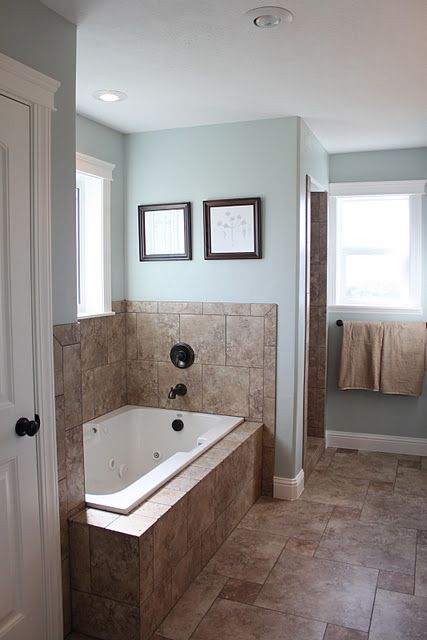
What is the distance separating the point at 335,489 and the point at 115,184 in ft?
8.62

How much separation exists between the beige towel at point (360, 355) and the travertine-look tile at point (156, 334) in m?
1.57

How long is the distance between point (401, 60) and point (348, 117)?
0.95 meters

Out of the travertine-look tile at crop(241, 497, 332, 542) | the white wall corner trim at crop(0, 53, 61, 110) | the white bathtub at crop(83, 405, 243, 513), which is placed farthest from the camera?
the white bathtub at crop(83, 405, 243, 513)

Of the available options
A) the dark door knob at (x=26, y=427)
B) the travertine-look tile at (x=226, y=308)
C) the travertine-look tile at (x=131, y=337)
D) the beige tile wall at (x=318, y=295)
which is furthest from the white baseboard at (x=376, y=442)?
the dark door knob at (x=26, y=427)

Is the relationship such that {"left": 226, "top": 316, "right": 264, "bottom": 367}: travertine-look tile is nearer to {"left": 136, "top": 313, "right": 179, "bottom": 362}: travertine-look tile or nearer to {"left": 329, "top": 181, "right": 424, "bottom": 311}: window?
{"left": 136, "top": 313, "right": 179, "bottom": 362}: travertine-look tile

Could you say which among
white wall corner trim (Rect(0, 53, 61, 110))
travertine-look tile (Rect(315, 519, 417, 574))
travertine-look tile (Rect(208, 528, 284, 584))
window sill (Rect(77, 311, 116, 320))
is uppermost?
white wall corner trim (Rect(0, 53, 61, 110))

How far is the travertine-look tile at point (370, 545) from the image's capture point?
304 cm

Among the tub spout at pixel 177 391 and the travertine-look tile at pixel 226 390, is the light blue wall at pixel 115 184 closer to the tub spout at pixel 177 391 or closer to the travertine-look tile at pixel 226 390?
the tub spout at pixel 177 391

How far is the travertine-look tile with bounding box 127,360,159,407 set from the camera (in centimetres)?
418

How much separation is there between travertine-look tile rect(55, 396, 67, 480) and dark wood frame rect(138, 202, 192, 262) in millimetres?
1867

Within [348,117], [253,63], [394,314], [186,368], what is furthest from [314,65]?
[394,314]

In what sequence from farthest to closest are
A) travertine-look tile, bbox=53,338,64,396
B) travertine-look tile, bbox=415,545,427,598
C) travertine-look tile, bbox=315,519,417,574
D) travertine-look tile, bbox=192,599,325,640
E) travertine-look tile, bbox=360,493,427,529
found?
1. travertine-look tile, bbox=360,493,427,529
2. travertine-look tile, bbox=315,519,417,574
3. travertine-look tile, bbox=415,545,427,598
4. travertine-look tile, bbox=192,599,325,640
5. travertine-look tile, bbox=53,338,64,396

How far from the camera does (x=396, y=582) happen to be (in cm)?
284

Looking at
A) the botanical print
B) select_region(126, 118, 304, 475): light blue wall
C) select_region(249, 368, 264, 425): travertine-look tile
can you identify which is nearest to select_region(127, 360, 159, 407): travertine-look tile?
select_region(126, 118, 304, 475): light blue wall
